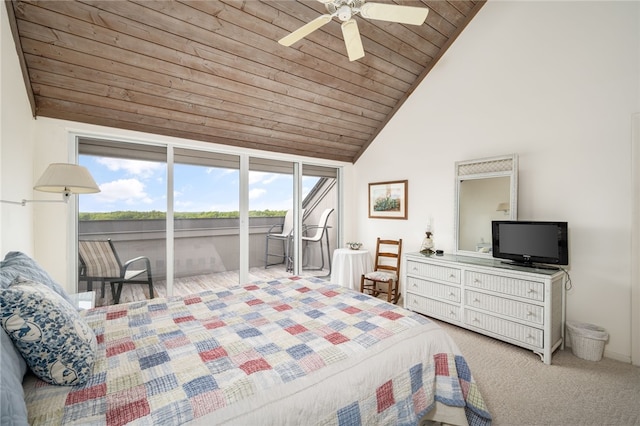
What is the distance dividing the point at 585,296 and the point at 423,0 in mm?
3221

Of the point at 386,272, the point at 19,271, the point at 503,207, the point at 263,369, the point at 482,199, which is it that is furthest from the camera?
the point at 386,272

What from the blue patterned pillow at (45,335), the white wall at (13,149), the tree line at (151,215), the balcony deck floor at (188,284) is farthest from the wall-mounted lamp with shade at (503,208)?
the white wall at (13,149)

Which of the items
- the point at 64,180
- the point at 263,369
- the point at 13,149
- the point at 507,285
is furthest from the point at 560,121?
the point at 13,149

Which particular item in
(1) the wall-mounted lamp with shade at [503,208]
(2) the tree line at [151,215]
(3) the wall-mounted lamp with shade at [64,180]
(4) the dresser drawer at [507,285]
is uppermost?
(3) the wall-mounted lamp with shade at [64,180]

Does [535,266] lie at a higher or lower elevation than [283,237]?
lower

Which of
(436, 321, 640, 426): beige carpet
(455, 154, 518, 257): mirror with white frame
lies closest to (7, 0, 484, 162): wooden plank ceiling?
(455, 154, 518, 257): mirror with white frame

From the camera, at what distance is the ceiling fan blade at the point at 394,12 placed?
1.78 m

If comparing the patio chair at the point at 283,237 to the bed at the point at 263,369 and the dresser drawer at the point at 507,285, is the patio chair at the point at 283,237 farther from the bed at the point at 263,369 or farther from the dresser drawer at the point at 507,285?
the dresser drawer at the point at 507,285

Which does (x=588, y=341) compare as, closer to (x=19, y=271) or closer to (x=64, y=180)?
(x=19, y=271)

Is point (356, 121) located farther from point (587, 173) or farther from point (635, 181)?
point (635, 181)

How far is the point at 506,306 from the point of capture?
Answer: 274 centimetres

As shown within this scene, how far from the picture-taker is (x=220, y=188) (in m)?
3.82

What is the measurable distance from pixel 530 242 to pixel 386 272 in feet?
5.98

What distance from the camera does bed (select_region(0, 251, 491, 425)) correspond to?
3.33 feet
